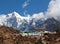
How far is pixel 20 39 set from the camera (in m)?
193

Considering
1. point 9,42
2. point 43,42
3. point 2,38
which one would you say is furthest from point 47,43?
point 2,38

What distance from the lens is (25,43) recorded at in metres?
184

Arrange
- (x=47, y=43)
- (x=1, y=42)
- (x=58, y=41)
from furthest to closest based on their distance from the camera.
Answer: (x=1, y=42) → (x=47, y=43) → (x=58, y=41)

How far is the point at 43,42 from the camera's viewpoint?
15462 cm

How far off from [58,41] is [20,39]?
54553mm

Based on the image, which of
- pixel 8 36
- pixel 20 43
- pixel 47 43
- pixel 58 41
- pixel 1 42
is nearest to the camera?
pixel 58 41

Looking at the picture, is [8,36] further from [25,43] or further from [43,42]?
[43,42]

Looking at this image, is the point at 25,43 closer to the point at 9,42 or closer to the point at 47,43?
the point at 9,42

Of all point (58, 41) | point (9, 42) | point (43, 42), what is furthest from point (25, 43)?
point (58, 41)

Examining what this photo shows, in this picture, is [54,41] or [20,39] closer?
[54,41]

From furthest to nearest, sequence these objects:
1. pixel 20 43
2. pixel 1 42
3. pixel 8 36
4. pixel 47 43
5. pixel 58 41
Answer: pixel 8 36 < pixel 20 43 < pixel 1 42 < pixel 47 43 < pixel 58 41

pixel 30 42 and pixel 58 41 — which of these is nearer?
pixel 58 41

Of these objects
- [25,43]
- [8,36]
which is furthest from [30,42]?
[8,36]

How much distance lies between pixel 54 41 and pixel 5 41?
42.9m
